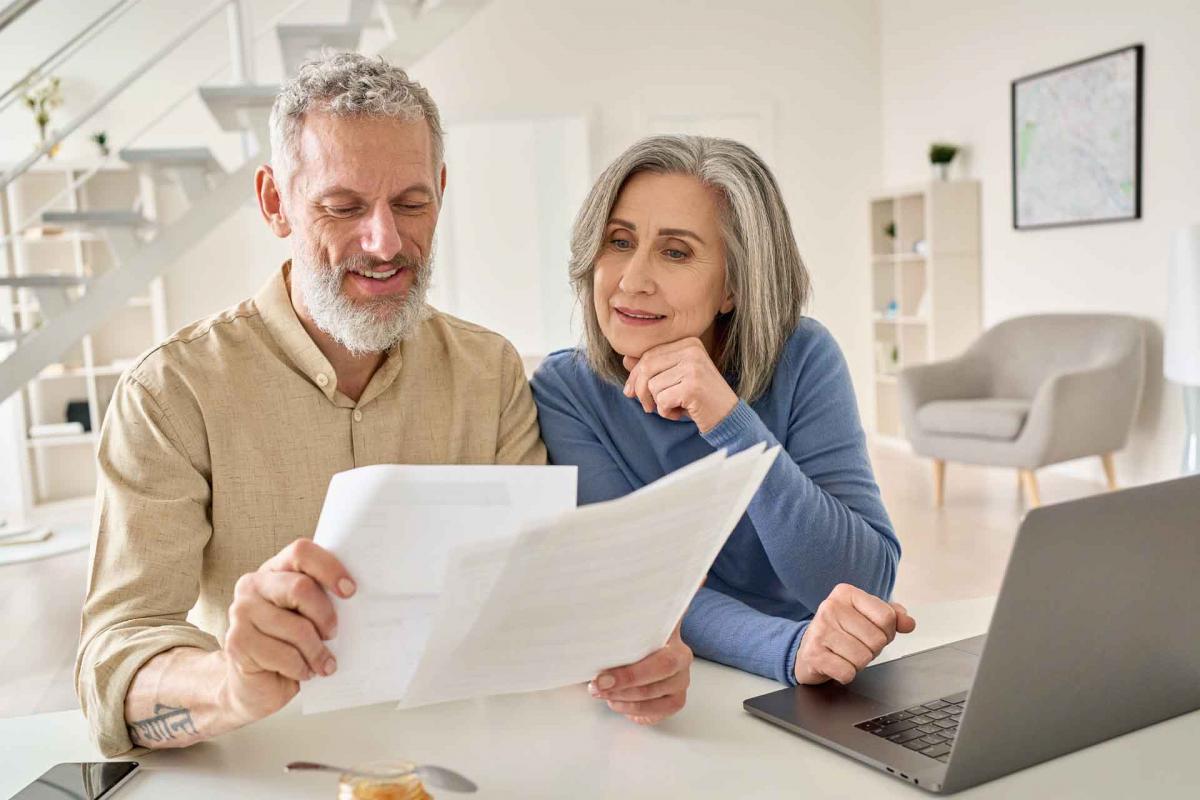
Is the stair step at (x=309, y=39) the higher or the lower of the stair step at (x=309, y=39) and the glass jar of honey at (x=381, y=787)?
the higher

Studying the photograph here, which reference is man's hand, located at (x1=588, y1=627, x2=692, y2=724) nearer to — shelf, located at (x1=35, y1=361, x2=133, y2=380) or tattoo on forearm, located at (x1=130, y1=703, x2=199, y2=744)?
tattoo on forearm, located at (x1=130, y1=703, x2=199, y2=744)

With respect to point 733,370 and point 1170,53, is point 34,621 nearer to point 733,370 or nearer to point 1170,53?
point 733,370

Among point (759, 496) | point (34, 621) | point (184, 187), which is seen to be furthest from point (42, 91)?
point (759, 496)

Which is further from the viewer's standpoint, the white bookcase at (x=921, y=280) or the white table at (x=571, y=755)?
the white bookcase at (x=921, y=280)

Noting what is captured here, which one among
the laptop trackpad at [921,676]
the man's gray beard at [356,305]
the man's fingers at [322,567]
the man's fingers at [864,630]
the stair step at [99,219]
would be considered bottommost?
the laptop trackpad at [921,676]

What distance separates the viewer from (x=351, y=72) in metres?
1.45

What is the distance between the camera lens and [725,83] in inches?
313

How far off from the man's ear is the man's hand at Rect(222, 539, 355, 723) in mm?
767

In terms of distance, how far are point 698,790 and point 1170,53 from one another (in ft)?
18.2

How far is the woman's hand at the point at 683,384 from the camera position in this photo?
1498 mm

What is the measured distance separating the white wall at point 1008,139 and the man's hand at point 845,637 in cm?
448

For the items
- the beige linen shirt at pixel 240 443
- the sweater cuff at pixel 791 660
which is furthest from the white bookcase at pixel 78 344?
the sweater cuff at pixel 791 660

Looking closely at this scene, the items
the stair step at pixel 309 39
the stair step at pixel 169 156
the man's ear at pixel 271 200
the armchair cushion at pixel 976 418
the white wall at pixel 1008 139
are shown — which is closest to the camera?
the man's ear at pixel 271 200

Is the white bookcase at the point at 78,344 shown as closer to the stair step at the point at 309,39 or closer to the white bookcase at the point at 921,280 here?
the stair step at the point at 309,39
